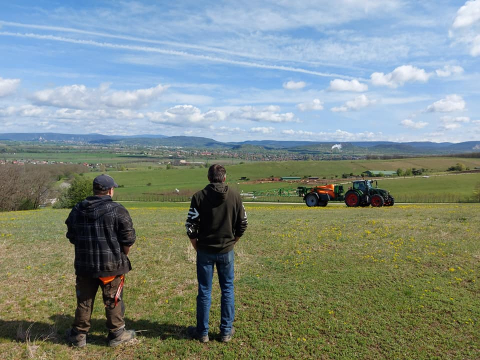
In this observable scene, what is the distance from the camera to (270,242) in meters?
12.5

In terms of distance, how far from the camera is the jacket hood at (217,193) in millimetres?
5814

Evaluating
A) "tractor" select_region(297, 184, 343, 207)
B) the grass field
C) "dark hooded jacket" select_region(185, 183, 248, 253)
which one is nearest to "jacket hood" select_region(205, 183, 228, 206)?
"dark hooded jacket" select_region(185, 183, 248, 253)

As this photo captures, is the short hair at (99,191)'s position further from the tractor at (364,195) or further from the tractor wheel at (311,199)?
the tractor wheel at (311,199)

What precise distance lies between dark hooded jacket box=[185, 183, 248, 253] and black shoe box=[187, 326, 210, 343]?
163cm

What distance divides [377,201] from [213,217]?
25.9 m

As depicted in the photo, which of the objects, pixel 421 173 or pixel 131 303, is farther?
pixel 421 173

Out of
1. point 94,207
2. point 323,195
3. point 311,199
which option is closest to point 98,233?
point 94,207

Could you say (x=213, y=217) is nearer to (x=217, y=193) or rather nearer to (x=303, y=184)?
(x=217, y=193)

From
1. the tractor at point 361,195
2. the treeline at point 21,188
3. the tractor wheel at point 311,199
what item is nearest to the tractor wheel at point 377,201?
the tractor at point 361,195

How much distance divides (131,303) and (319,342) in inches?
165

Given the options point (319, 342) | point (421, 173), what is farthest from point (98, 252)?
point (421, 173)

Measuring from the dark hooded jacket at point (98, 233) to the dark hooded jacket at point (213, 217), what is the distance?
3.80 ft

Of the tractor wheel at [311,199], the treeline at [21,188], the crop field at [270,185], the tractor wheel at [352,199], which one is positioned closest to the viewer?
the tractor wheel at [352,199]

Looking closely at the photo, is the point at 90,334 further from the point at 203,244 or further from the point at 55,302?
the point at 203,244
